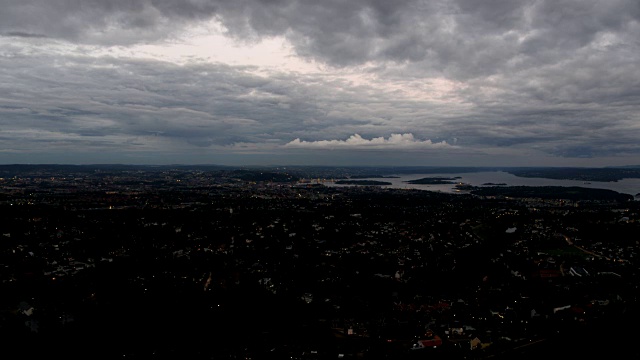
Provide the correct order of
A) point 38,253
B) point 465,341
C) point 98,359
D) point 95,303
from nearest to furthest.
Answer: point 98,359
point 465,341
point 95,303
point 38,253

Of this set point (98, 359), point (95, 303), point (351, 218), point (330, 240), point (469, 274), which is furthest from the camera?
point (351, 218)

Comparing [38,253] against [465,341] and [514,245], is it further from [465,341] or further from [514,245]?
[514,245]

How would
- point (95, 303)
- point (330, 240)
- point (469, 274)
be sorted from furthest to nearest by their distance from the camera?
1. point (330, 240)
2. point (469, 274)
3. point (95, 303)

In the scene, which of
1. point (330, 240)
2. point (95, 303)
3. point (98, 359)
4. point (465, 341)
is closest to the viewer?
point (98, 359)

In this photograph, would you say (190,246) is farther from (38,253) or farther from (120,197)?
(120,197)

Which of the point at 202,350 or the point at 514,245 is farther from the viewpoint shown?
the point at 514,245

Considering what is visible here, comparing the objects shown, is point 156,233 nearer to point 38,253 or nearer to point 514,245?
point 38,253

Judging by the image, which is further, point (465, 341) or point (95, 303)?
point (95, 303)

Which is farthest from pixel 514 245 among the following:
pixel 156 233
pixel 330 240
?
pixel 156 233

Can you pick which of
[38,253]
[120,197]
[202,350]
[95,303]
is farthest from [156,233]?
[120,197]
